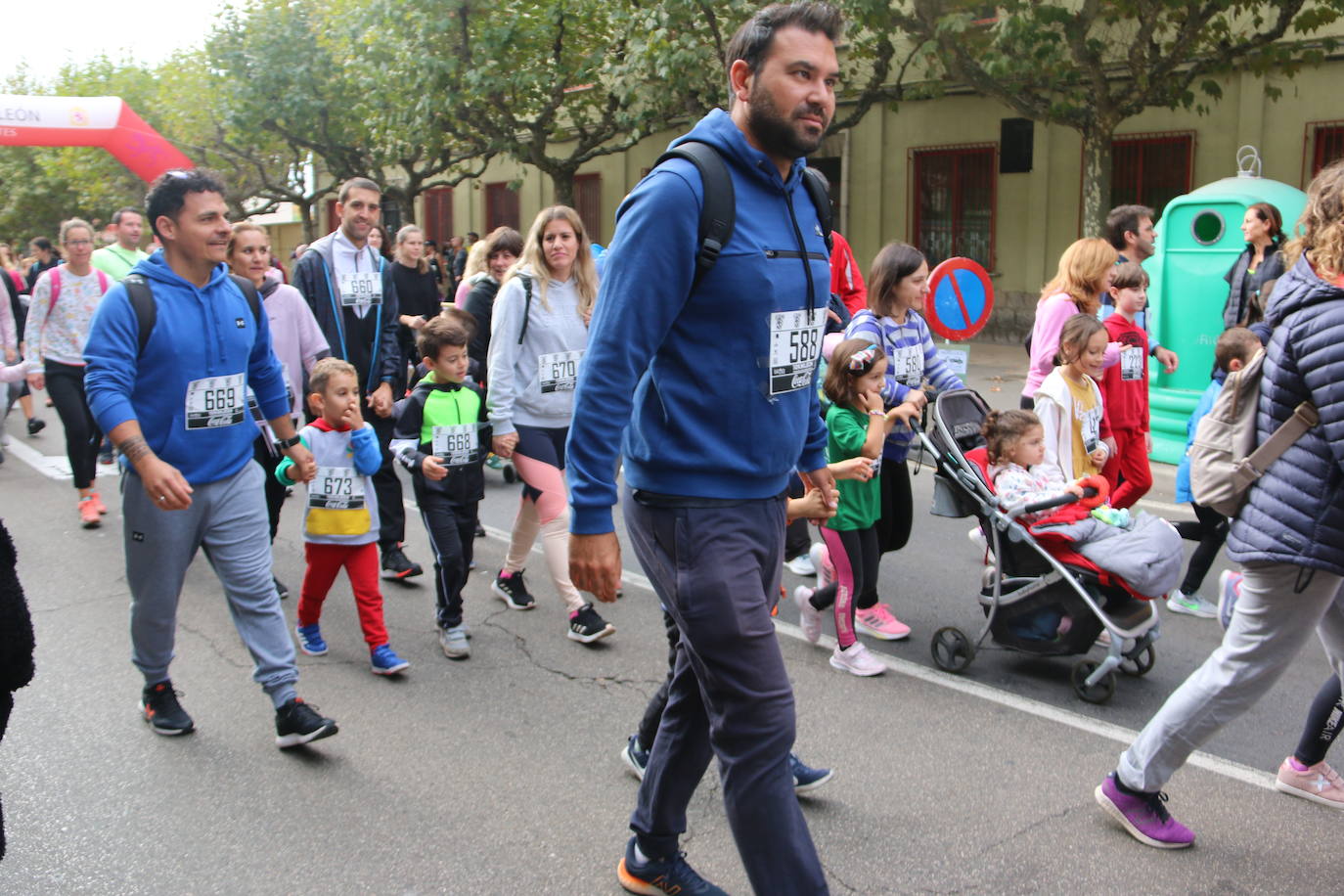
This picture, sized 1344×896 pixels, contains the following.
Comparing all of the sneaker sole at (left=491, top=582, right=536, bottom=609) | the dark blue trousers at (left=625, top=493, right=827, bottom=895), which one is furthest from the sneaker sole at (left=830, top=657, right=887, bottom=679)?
the dark blue trousers at (left=625, top=493, right=827, bottom=895)

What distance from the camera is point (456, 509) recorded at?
212 inches

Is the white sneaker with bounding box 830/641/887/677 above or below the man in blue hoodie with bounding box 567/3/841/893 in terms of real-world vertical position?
below

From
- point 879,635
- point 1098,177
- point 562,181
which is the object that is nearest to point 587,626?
point 879,635

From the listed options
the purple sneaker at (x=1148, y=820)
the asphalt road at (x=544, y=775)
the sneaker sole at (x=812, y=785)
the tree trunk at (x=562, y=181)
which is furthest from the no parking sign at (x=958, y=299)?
the tree trunk at (x=562, y=181)

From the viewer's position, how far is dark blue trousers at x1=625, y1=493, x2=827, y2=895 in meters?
2.62

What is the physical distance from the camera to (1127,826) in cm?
349

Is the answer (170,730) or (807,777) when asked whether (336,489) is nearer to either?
(170,730)

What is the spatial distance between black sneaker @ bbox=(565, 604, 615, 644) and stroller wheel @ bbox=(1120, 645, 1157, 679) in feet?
7.08

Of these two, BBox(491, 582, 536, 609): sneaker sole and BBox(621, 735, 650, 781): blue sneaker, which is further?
BBox(491, 582, 536, 609): sneaker sole

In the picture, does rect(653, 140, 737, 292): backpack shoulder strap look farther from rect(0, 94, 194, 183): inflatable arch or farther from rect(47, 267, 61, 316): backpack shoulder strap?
rect(0, 94, 194, 183): inflatable arch

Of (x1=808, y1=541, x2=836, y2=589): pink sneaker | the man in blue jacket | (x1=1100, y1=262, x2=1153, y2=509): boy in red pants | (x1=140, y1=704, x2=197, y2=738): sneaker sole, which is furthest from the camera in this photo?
the man in blue jacket

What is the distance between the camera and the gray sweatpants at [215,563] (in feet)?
13.4

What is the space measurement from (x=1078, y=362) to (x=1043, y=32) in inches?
395

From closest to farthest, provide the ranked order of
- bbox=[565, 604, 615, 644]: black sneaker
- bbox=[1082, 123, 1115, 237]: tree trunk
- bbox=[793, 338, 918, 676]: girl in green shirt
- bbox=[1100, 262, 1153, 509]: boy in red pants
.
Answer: bbox=[793, 338, 918, 676]: girl in green shirt → bbox=[565, 604, 615, 644]: black sneaker → bbox=[1100, 262, 1153, 509]: boy in red pants → bbox=[1082, 123, 1115, 237]: tree trunk
